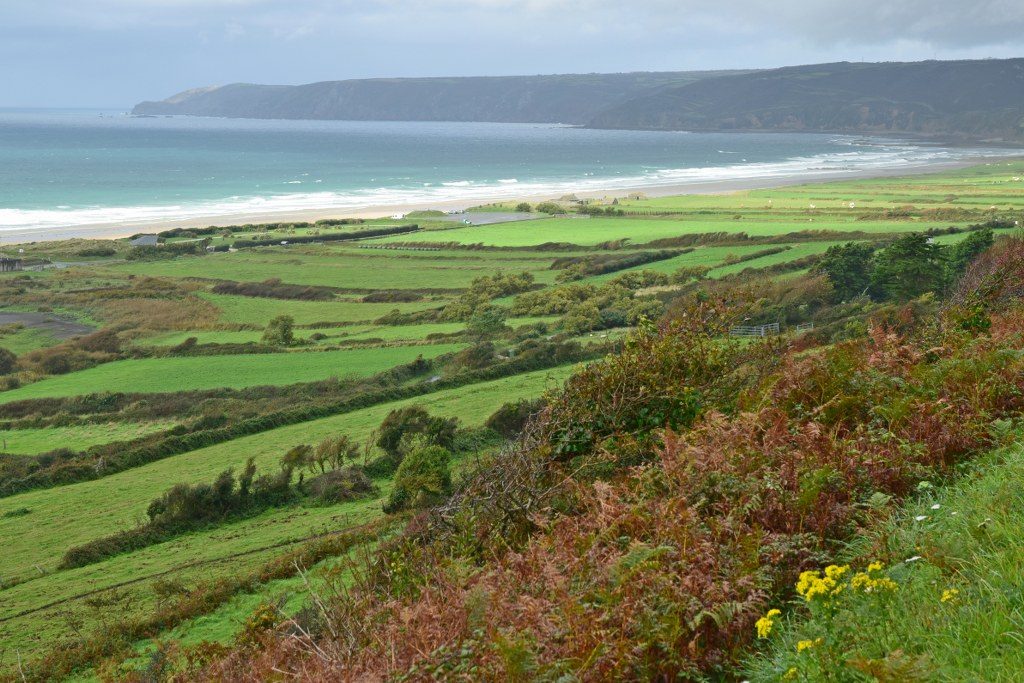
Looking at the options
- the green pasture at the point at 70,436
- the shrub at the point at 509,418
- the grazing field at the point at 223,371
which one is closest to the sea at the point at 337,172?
the grazing field at the point at 223,371

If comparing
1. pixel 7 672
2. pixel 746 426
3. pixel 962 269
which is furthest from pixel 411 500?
pixel 962 269

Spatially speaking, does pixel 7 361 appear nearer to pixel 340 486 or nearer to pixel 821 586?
pixel 340 486

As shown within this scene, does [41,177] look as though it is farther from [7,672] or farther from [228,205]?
[7,672]

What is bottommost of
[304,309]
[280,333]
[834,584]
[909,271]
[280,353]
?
[280,353]

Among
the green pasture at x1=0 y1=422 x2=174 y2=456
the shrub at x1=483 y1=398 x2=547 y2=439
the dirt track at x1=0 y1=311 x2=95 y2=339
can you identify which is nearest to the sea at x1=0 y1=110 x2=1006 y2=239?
the dirt track at x1=0 y1=311 x2=95 y2=339

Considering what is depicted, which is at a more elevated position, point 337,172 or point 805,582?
point 337,172

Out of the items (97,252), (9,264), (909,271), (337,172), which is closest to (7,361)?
(9,264)

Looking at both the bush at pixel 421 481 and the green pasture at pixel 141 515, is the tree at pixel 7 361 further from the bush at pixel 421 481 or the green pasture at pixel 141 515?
the bush at pixel 421 481

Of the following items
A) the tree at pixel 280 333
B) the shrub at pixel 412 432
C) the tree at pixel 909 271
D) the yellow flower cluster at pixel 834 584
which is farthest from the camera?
the tree at pixel 280 333
